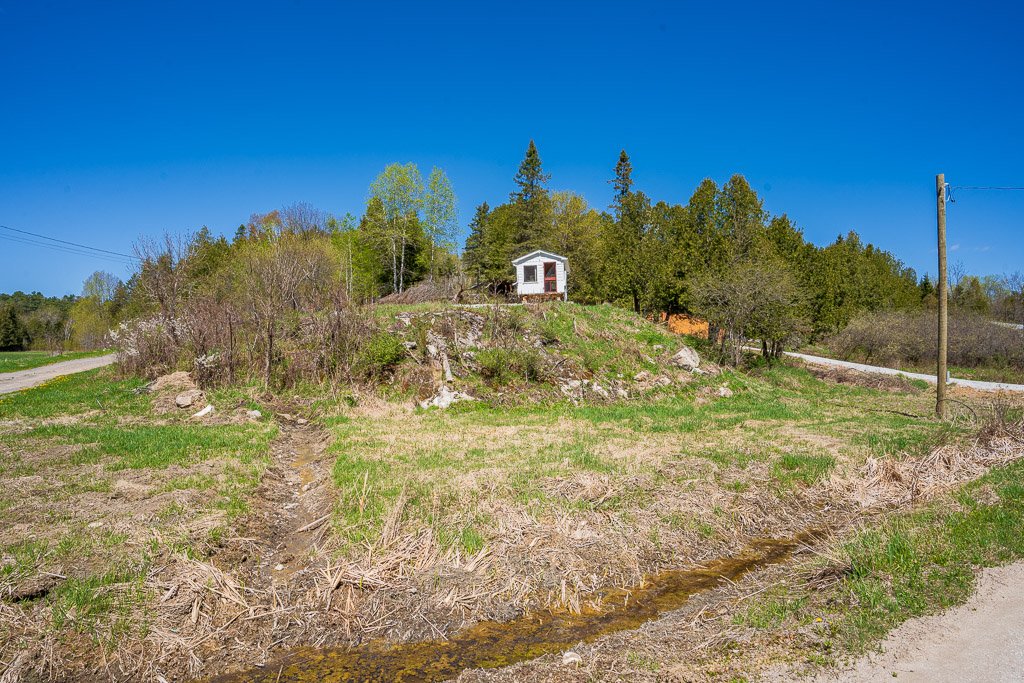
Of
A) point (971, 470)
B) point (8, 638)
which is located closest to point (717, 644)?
point (8, 638)

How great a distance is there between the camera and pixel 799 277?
32406 millimetres

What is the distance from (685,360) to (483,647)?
17.7m

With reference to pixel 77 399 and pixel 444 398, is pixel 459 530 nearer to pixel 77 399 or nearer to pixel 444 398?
pixel 444 398

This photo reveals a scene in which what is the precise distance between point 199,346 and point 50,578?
1445 cm

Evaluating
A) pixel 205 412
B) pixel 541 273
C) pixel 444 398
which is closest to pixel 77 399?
pixel 205 412

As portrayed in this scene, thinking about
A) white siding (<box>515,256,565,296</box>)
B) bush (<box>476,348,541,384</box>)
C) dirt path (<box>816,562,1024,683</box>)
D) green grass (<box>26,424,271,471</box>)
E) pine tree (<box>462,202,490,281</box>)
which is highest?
pine tree (<box>462,202,490,281</box>)

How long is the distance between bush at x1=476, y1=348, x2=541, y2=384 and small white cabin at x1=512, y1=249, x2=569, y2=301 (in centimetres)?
1899

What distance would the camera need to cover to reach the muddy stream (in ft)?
16.8

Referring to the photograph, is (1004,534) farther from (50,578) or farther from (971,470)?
(50,578)

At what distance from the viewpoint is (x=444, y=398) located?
16.9 m

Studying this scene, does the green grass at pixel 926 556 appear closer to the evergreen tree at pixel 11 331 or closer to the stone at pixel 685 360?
the stone at pixel 685 360

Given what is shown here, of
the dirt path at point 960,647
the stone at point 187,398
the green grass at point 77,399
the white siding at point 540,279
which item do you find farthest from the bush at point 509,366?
the white siding at point 540,279

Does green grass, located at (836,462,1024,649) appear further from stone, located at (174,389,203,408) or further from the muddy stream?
stone, located at (174,389,203,408)

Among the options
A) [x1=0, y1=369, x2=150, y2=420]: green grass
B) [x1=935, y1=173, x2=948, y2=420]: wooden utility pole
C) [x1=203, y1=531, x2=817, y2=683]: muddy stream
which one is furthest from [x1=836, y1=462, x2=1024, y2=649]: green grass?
[x1=0, y1=369, x2=150, y2=420]: green grass
